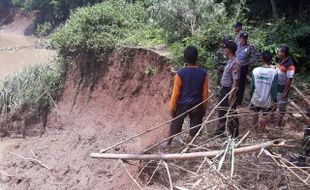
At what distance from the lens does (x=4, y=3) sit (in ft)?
Result: 164

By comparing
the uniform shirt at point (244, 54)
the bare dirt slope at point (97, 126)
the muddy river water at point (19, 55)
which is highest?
the uniform shirt at point (244, 54)

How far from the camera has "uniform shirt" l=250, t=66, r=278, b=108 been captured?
6902mm

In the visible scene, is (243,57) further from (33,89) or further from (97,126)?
(33,89)

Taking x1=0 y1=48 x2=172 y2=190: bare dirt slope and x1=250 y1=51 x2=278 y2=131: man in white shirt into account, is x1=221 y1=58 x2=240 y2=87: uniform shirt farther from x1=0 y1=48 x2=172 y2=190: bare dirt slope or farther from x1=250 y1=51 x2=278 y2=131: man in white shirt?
x1=0 y1=48 x2=172 y2=190: bare dirt slope

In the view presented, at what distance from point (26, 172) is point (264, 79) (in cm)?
628

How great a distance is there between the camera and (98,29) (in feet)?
43.1

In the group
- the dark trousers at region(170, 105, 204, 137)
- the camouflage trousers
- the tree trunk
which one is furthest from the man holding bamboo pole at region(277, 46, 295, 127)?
the tree trunk

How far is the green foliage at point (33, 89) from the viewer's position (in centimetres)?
1366

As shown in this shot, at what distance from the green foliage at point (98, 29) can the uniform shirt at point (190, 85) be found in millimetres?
5896

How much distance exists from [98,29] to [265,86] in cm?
716

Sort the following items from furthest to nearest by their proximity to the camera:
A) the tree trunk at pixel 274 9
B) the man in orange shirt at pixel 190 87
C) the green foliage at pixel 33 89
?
the green foliage at pixel 33 89 → the tree trunk at pixel 274 9 → the man in orange shirt at pixel 190 87

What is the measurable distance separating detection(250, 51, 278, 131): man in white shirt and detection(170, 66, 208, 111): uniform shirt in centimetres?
83

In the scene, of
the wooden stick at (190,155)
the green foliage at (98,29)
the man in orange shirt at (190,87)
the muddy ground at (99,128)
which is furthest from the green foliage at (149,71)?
the wooden stick at (190,155)

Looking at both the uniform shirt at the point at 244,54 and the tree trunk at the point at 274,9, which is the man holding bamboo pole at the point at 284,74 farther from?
the tree trunk at the point at 274,9
